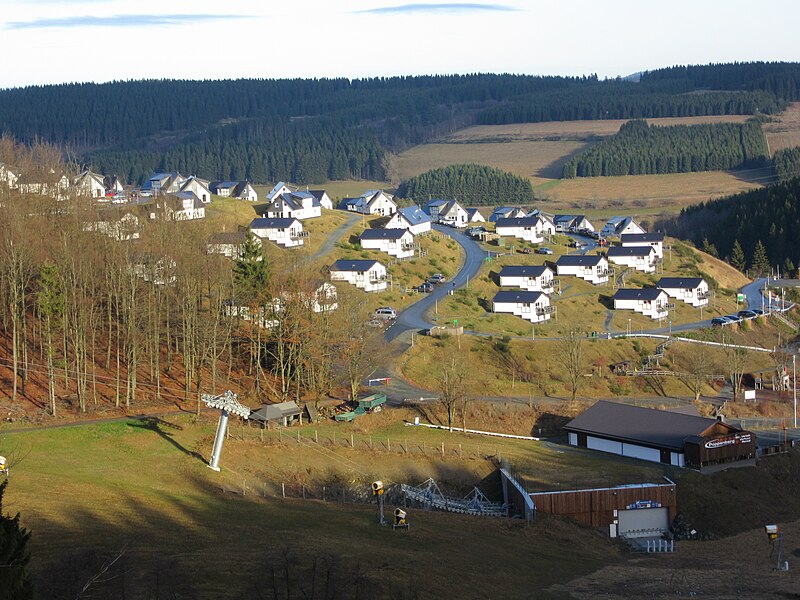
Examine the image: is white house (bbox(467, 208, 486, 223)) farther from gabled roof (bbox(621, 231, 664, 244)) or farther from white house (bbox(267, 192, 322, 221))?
gabled roof (bbox(621, 231, 664, 244))

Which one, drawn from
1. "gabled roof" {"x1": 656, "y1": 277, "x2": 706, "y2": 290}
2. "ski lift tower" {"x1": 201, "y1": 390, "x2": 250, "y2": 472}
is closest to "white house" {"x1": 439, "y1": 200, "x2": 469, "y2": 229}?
"gabled roof" {"x1": 656, "y1": 277, "x2": 706, "y2": 290}

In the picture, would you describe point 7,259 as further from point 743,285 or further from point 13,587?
point 743,285

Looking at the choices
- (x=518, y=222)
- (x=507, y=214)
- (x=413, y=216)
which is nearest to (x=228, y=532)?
(x=413, y=216)

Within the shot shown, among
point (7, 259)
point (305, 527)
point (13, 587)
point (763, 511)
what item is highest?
point (7, 259)

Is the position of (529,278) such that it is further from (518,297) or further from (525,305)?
(525,305)

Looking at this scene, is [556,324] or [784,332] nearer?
[556,324]

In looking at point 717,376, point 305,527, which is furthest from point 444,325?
point 305,527
